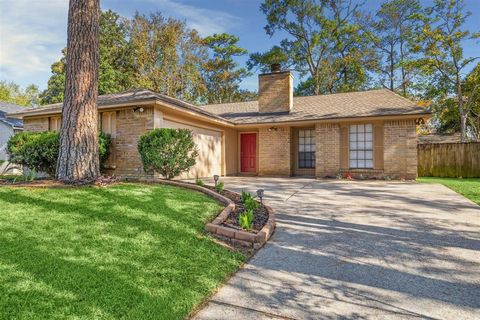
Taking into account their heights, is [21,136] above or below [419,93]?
below

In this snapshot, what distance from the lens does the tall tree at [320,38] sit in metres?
26.2

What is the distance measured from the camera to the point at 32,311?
208 cm

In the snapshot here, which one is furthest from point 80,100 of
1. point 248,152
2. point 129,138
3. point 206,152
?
point 248,152

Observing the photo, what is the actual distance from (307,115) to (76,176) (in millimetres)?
10208

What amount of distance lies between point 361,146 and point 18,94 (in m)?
47.7

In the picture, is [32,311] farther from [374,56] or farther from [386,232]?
[374,56]

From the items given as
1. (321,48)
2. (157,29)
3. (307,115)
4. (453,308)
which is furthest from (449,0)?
(453,308)

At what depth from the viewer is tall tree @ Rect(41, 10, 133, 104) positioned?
89.4 ft

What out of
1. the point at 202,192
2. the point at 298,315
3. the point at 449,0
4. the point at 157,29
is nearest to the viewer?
the point at 298,315

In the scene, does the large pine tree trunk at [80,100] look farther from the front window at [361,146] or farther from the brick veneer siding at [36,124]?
the front window at [361,146]

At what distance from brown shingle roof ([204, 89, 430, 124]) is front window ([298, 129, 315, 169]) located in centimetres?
101

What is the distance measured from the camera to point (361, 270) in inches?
125

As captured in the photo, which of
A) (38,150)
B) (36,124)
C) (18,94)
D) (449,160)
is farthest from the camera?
(18,94)

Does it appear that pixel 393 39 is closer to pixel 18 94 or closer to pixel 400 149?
pixel 400 149
